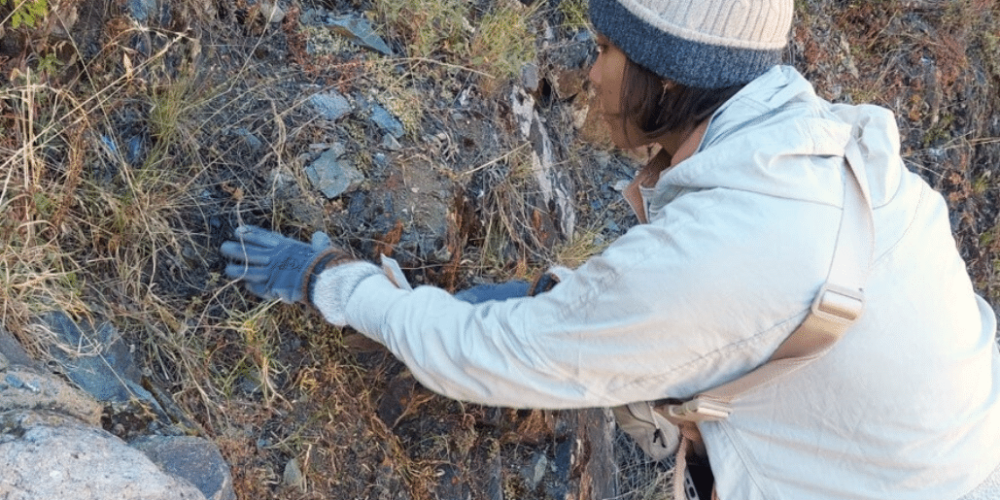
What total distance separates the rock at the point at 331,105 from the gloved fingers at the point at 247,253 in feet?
1.86

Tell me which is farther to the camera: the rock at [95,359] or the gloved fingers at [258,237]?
the gloved fingers at [258,237]

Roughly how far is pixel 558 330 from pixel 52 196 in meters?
1.40

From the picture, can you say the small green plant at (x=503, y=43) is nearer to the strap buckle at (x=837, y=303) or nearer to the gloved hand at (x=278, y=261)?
the gloved hand at (x=278, y=261)

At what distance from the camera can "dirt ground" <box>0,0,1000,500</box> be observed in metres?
2.35

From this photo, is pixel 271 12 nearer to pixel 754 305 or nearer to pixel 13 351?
pixel 13 351

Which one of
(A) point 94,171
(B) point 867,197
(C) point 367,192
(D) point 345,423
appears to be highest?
(B) point 867,197

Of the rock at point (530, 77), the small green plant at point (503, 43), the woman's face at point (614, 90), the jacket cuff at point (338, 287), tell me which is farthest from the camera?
the rock at point (530, 77)

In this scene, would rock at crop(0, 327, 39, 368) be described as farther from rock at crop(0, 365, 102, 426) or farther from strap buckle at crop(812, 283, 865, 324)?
strap buckle at crop(812, 283, 865, 324)

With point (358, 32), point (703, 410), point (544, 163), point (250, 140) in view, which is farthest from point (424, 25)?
point (703, 410)

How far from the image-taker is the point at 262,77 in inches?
114

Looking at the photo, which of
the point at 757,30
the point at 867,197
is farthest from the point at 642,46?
the point at 867,197

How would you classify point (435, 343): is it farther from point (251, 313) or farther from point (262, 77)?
point (262, 77)

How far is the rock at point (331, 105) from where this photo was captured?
2.87m

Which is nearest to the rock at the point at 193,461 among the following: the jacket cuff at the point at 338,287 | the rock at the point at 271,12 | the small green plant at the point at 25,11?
the jacket cuff at the point at 338,287
